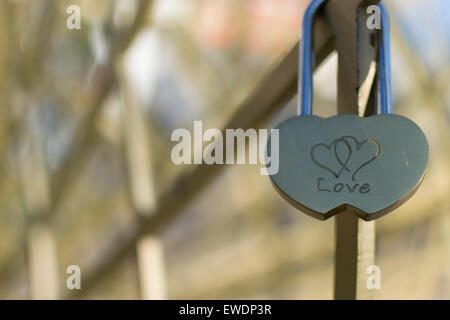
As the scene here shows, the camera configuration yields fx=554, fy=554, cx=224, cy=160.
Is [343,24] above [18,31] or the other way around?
the other way around

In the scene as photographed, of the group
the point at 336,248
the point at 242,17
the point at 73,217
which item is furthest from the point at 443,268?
the point at 336,248

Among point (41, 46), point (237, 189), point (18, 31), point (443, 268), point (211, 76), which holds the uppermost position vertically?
point (211, 76)

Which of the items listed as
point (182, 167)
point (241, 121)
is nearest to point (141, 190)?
point (241, 121)

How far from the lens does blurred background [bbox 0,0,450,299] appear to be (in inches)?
52.4

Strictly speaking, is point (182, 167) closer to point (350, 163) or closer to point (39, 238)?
point (39, 238)

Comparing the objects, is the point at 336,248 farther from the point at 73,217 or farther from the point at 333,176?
the point at 73,217

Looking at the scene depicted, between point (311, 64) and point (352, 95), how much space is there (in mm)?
30

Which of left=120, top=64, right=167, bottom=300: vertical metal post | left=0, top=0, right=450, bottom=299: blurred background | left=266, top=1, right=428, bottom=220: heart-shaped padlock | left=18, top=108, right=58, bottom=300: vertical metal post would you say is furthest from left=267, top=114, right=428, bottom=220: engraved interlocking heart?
left=18, top=108, right=58, bottom=300: vertical metal post

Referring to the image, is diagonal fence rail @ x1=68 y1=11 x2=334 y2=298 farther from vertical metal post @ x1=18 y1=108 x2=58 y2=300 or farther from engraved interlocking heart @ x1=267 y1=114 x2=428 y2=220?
vertical metal post @ x1=18 y1=108 x2=58 y2=300

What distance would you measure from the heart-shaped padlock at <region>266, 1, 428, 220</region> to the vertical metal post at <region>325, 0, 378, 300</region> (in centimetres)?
4

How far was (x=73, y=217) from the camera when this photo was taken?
2244 mm

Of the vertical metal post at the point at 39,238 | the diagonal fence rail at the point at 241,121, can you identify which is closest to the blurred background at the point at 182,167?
the vertical metal post at the point at 39,238

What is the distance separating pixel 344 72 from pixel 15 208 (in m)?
2.18

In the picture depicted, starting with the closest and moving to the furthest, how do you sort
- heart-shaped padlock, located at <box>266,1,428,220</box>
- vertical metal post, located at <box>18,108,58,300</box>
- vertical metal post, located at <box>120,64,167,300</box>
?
heart-shaped padlock, located at <box>266,1,428,220</box> → vertical metal post, located at <box>120,64,167,300</box> → vertical metal post, located at <box>18,108,58,300</box>
